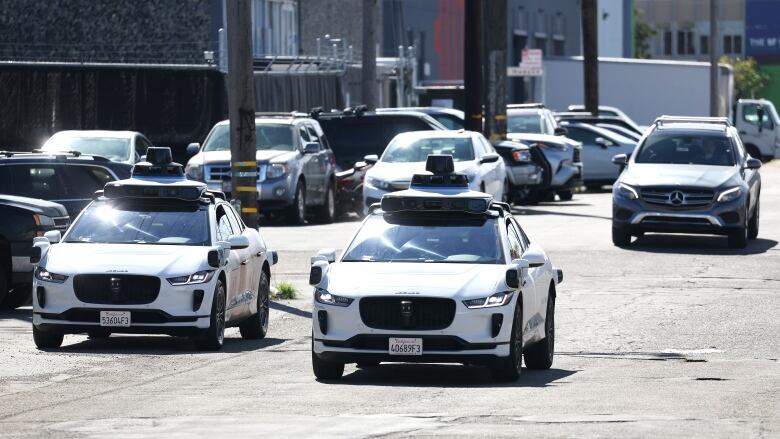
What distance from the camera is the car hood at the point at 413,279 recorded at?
1359 centimetres

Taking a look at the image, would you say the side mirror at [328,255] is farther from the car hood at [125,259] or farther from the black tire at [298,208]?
the black tire at [298,208]

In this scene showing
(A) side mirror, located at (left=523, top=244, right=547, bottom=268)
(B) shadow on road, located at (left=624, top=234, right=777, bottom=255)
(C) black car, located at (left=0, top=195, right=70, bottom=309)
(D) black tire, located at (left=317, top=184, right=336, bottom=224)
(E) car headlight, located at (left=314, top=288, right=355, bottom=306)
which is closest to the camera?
(E) car headlight, located at (left=314, top=288, right=355, bottom=306)

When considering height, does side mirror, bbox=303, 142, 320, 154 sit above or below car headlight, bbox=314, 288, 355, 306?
above

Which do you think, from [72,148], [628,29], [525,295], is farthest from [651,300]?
[628,29]

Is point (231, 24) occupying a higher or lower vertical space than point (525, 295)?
higher

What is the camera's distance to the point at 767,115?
63312mm

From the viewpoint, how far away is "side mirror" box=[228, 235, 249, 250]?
16.7 metres

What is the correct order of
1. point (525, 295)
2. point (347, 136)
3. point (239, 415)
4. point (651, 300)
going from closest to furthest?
1. point (239, 415)
2. point (525, 295)
3. point (651, 300)
4. point (347, 136)

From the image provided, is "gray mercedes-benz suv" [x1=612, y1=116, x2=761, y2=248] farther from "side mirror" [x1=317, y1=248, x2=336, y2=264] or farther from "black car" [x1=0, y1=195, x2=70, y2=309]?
"side mirror" [x1=317, y1=248, x2=336, y2=264]

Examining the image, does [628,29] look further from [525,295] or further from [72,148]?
[525,295]

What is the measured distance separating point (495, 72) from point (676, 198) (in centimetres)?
1373

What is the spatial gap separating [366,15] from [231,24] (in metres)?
18.9

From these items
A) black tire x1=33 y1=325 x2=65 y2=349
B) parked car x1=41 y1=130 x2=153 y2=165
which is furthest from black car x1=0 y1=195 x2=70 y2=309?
parked car x1=41 y1=130 x2=153 y2=165

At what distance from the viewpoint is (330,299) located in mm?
13703
